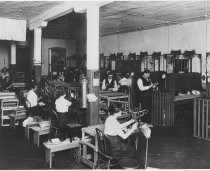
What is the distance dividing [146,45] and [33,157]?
8766 millimetres

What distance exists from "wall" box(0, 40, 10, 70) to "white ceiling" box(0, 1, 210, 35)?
19.8 feet

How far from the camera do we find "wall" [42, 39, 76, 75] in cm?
1674

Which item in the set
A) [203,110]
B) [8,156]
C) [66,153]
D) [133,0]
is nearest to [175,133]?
[203,110]

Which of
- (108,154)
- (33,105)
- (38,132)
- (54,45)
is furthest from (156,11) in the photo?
(54,45)

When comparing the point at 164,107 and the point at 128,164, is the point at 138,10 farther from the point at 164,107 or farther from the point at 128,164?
the point at 128,164

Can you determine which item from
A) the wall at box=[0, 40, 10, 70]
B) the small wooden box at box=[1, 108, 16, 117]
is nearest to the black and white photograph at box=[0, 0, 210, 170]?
the small wooden box at box=[1, 108, 16, 117]

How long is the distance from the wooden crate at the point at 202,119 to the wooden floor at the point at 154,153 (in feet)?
0.68

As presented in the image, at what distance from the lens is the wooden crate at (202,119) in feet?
21.7

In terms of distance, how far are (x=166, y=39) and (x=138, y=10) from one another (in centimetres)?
376

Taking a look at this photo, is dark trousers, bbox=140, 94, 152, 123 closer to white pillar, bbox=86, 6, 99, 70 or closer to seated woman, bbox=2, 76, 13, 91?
white pillar, bbox=86, 6, 99, 70

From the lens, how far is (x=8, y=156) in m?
5.60

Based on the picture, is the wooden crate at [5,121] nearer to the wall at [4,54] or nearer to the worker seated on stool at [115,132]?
the worker seated on stool at [115,132]

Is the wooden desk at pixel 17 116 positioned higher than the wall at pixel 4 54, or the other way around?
the wall at pixel 4 54

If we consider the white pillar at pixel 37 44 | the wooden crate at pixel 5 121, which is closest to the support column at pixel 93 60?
the wooden crate at pixel 5 121
